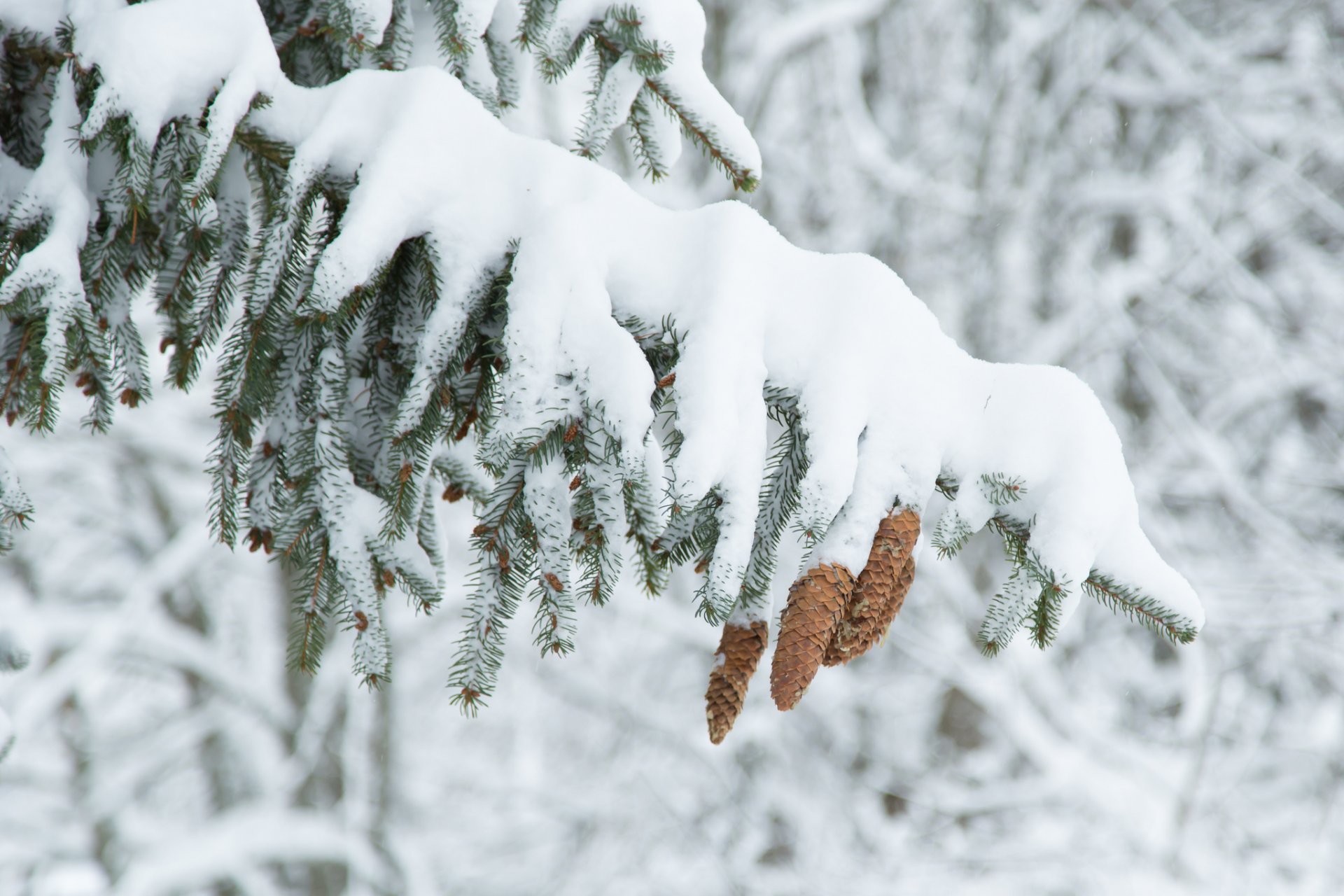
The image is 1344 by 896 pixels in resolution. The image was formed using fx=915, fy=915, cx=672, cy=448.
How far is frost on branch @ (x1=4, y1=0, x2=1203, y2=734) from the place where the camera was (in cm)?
103

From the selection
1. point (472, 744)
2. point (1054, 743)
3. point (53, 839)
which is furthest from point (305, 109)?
point (472, 744)

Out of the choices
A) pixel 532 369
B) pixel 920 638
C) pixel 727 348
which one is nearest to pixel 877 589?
pixel 727 348

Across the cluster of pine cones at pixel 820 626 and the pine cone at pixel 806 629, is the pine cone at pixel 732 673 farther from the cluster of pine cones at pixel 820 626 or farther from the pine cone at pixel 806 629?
the pine cone at pixel 806 629

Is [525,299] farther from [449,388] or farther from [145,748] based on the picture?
[145,748]

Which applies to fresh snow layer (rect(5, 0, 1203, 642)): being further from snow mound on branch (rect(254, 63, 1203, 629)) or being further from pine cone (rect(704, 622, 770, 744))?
pine cone (rect(704, 622, 770, 744))

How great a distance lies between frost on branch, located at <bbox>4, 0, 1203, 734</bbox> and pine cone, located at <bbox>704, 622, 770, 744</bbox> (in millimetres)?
18

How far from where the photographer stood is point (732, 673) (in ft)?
A: 3.63

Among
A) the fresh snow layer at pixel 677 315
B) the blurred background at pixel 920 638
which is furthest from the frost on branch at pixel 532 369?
the blurred background at pixel 920 638

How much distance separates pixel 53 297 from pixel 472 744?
688cm

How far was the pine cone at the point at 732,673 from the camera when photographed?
3.55 ft

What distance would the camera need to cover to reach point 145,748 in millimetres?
5738

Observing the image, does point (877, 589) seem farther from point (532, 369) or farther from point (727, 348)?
point (532, 369)

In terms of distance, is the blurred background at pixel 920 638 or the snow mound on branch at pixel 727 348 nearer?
the snow mound on branch at pixel 727 348

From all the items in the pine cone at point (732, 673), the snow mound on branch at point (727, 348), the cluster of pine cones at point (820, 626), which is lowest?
the pine cone at point (732, 673)
